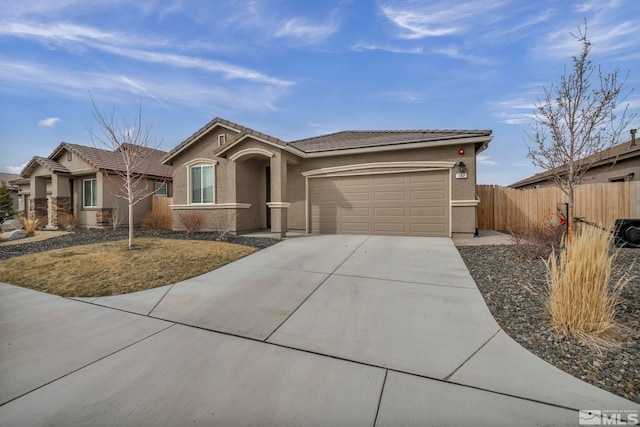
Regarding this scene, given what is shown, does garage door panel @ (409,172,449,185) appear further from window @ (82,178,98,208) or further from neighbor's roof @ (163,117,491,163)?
window @ (82,178,98,208)

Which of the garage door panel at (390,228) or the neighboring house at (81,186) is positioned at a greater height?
the neighboring house at (81,186)

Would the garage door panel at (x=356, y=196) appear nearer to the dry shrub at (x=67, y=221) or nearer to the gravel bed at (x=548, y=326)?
the gravel bed at (x=548, y=326)

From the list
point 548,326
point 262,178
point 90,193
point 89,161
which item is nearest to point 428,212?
point 548,326

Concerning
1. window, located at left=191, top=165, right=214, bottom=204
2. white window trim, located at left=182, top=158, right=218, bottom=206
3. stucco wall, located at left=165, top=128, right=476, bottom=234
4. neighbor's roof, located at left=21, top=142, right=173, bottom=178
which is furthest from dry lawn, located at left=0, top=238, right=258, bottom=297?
neighbor's roof, located at left=21, top=142, right=173, bottom=178

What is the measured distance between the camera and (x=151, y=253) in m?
6.73

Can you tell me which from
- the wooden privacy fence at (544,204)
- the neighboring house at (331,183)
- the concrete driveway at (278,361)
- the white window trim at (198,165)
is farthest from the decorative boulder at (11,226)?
the wooden privacy fence at (544,204)

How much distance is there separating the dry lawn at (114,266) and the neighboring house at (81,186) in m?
7.80

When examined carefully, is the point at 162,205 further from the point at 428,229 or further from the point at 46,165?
the point at 428,229

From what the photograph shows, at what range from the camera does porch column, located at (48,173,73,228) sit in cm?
1446

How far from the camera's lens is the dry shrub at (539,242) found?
5.75m

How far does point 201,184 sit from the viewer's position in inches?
444

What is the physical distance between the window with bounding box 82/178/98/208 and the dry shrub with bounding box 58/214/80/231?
3.04 ft

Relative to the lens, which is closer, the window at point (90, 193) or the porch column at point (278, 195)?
the porch column at point (278, 195)

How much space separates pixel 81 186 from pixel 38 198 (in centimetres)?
355
